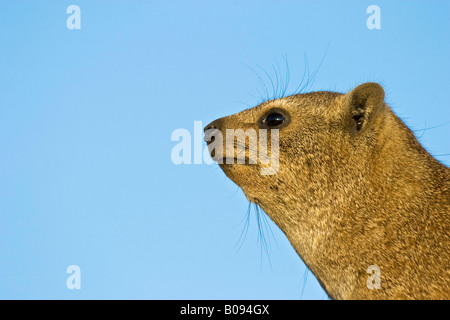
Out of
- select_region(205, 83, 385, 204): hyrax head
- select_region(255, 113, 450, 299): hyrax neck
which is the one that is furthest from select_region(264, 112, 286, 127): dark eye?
select_region(255, 113, 450, 299): hyrax neck

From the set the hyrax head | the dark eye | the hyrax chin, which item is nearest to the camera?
the hyrax chin

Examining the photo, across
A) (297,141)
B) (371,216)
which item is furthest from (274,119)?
(371,216)

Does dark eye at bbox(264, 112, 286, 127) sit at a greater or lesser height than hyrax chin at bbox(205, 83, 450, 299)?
greater

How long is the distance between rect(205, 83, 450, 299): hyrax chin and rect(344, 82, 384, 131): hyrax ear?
2 cm

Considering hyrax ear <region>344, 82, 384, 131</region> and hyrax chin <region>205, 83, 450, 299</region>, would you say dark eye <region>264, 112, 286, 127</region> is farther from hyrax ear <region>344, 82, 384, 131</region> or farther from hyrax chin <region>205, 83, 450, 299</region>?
hyrax ear <region>344, 82, 384, 131</region>

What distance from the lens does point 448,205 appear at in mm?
8625

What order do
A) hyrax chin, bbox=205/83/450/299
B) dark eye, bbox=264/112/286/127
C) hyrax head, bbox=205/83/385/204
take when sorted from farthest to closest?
dark eye, bbox=264/112/286/127 < hyrax head, bbox=205/83/385/204 < hyrax chin, bbox=205/83/450/299

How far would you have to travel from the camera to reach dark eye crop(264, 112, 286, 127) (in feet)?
31.5

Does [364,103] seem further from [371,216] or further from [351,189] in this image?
[371,216]

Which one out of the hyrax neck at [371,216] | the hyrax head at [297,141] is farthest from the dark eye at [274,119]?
the hyrax neck at [371,216]

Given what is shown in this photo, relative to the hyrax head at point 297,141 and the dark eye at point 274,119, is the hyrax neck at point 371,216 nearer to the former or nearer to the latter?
the hyrax head at point 297,141

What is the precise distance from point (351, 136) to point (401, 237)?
1.73 m

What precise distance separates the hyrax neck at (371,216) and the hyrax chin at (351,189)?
1cm
